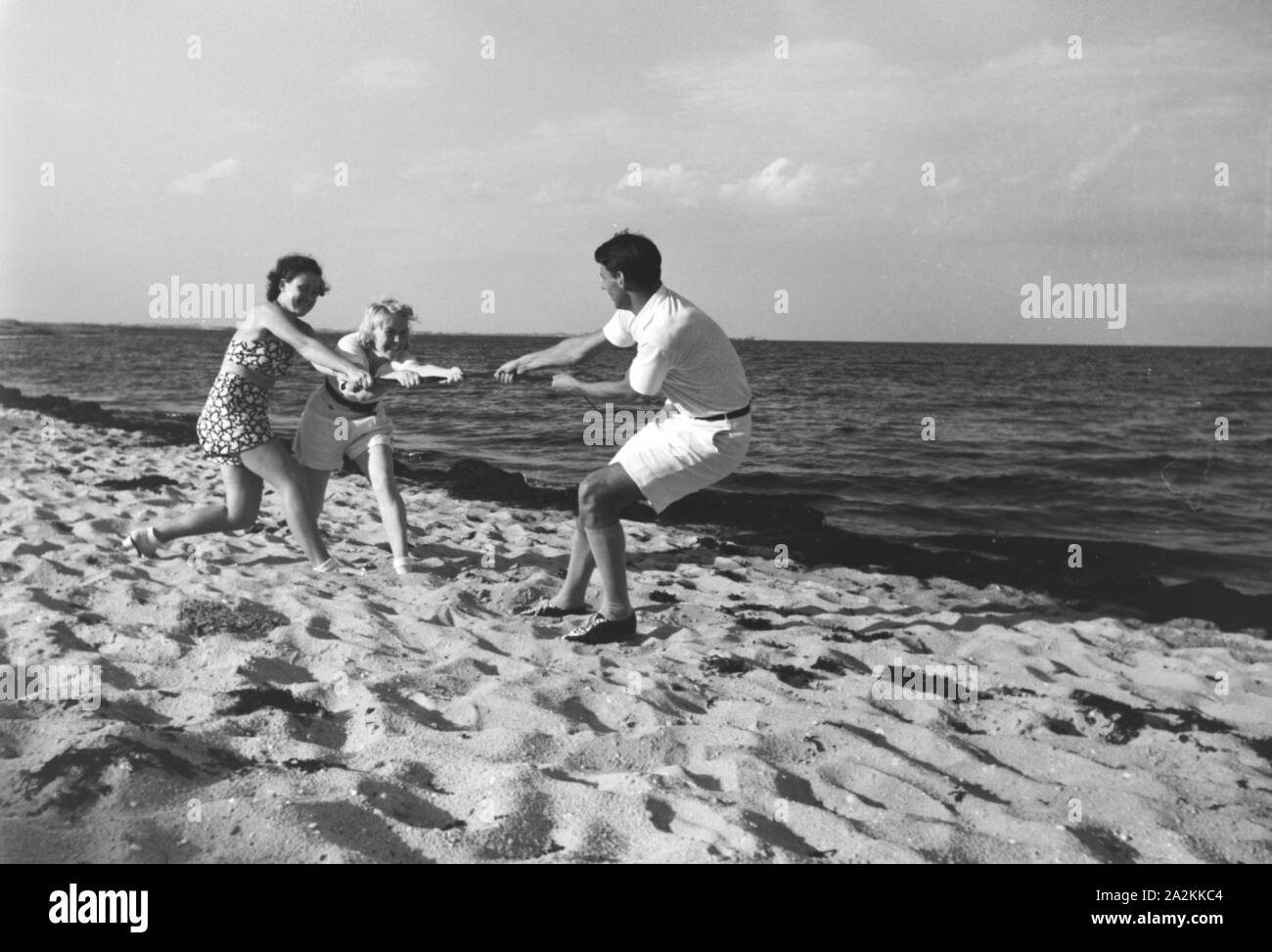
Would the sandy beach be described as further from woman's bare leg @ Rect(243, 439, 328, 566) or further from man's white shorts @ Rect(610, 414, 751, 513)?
man's white shorts @ Rect(610, 414, 751, 513)

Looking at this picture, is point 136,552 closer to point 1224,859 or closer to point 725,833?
point 725,833

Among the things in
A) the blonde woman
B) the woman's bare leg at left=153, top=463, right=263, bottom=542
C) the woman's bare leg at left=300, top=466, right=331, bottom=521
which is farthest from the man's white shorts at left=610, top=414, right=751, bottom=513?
the woman's bare leg at left=153, top=463, right=263, bottom=542

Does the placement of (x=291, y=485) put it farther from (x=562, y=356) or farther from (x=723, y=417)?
(x=723, y=417)

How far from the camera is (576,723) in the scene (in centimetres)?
395

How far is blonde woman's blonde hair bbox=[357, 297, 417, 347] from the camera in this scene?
19.6ft

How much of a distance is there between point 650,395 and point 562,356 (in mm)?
685

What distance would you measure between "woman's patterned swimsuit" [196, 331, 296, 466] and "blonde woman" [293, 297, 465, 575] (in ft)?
1.15

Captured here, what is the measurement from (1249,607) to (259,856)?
7.48m

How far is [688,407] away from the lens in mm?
5035

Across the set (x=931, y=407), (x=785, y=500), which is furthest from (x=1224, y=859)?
(x=931, y=407)

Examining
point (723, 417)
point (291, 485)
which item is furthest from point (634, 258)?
point (291, 485)

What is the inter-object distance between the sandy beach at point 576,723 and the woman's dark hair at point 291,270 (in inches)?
67.0

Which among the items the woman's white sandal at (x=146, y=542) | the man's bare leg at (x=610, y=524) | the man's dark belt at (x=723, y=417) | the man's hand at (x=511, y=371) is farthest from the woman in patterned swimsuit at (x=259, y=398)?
the man's dark belt at (x=723, y=417)

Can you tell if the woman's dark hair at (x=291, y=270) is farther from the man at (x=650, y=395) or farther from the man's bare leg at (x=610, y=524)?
the man's bare leg at (x=610, y=524)
